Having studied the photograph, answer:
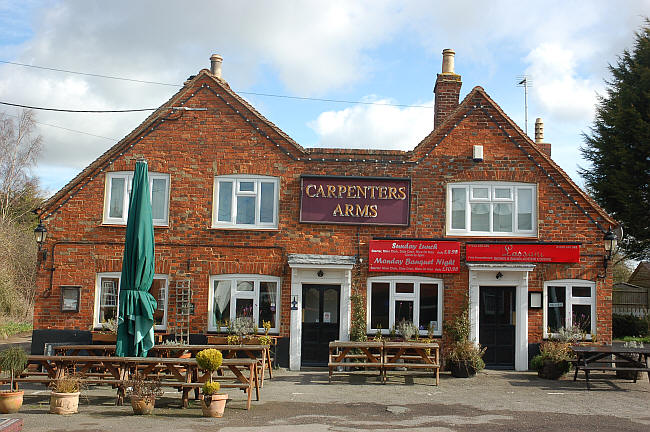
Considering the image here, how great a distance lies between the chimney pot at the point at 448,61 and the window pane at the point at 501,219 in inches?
162

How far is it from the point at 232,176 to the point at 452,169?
5617mm

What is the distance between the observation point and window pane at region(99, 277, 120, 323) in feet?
53.8

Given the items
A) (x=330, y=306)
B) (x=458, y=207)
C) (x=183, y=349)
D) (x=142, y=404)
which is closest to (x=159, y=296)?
(x=183, y=349)

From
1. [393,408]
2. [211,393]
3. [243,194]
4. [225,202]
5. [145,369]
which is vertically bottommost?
[393,408]

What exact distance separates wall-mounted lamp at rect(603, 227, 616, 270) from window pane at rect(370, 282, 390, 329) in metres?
5.41

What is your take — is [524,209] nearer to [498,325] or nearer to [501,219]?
[501,219]

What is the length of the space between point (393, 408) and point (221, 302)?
663 cm

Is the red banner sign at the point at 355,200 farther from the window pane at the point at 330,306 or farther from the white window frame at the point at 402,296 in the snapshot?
the window pane at the point at 330,306

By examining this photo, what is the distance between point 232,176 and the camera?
16578 millimetres

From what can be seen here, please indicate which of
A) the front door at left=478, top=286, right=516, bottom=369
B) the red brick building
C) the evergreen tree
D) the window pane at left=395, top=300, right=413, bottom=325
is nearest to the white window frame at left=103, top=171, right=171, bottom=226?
the red brick building

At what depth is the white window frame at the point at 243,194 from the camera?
16.5 metres

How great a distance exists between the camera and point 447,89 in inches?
703

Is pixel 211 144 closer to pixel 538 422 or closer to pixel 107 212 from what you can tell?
pixel 107 212

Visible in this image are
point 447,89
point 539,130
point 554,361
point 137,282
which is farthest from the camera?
point 539,130
